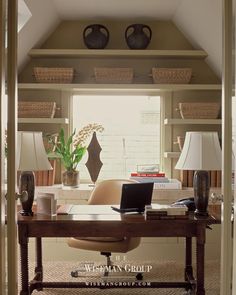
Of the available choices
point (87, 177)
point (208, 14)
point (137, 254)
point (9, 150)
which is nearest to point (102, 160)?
point (87, 177)

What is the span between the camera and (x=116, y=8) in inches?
153

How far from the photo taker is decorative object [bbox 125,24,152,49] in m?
4.09

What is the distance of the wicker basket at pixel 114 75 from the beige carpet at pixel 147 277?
1.73m

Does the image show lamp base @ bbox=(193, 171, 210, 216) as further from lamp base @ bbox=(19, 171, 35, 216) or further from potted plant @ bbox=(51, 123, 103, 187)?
potted plant @ bbox=(51, 123, 103, 187)

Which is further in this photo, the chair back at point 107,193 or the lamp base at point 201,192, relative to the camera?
the chair back at point 107,193

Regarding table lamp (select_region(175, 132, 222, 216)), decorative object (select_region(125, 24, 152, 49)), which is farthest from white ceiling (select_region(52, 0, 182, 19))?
table lamp (select_region(175, 132, 222, 216))

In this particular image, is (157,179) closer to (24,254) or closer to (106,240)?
(106,240)

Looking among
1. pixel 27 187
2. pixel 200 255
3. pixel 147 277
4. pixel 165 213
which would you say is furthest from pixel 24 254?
pixel 147 277

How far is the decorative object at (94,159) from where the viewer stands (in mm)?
4207

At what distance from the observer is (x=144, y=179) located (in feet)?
13.5

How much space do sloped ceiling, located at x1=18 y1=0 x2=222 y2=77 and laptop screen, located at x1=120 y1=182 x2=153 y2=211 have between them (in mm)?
1415

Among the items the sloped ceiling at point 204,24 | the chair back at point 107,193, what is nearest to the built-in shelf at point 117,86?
the sloped ceiling at point 204,24

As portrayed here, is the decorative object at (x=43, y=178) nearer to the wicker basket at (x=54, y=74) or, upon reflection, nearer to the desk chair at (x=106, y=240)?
the desk chair at (x=106, y=240)

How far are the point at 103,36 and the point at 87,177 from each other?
1415 mm
